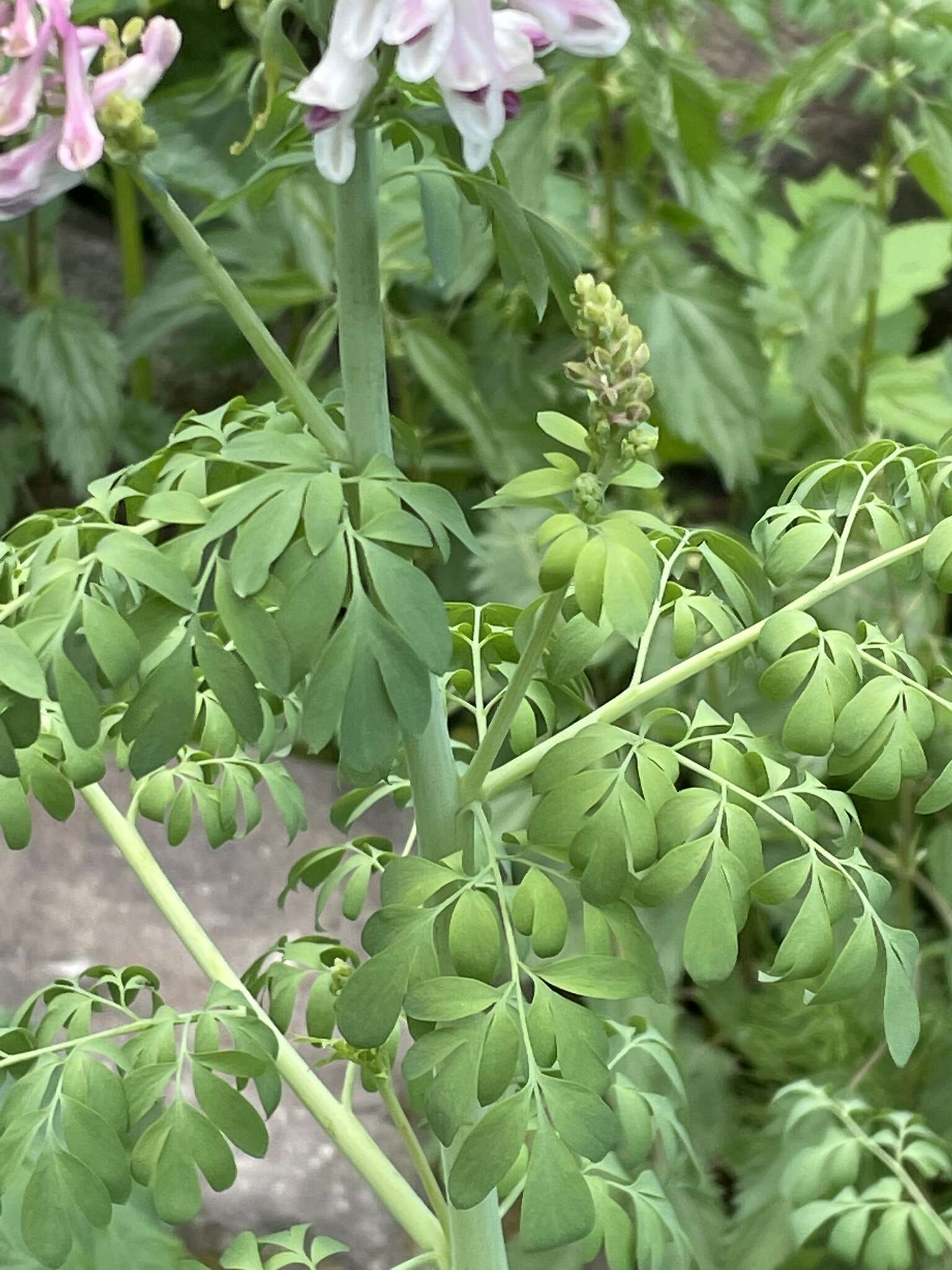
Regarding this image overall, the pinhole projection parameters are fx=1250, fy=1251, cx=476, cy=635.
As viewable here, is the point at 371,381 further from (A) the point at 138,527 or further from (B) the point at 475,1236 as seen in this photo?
(B) the point at 475,1236

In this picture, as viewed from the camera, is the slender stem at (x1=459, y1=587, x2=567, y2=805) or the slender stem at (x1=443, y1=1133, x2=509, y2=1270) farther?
the slender stem at (x1=443, y1=1133, x2=509, y2=1270)

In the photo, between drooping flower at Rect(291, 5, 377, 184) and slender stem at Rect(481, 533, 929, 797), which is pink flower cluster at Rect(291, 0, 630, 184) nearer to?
drooping flower at Rect(291, 5, 377, 184)

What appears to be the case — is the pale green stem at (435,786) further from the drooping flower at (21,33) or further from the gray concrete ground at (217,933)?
the gray concrete ground at (217,933)

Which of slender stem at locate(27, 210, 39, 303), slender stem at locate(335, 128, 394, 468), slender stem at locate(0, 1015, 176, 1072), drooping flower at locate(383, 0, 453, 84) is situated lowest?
slender stem at locate(27, 210, 39, 303)

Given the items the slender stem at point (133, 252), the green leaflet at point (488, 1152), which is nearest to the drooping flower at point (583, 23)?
the green leaflet at point (488, 1152)

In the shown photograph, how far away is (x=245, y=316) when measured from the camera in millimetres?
445

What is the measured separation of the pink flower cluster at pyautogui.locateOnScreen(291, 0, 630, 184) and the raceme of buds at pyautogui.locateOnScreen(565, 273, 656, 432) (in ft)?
0.19

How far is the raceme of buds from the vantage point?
1.27 feet

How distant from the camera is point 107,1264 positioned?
61 centimetres

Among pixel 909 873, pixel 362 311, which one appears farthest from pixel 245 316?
pixel 909 873

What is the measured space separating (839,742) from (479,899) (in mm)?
139

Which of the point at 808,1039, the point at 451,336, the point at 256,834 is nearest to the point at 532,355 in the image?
the point at 451,336

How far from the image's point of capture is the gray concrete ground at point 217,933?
107 cm

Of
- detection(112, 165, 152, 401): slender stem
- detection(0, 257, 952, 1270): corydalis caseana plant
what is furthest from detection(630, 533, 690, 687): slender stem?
detection(112, 165, 152, 401): slender stem
